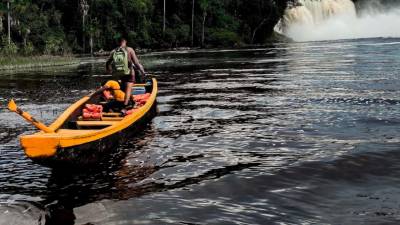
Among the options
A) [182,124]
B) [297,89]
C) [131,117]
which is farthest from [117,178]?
[297,89]

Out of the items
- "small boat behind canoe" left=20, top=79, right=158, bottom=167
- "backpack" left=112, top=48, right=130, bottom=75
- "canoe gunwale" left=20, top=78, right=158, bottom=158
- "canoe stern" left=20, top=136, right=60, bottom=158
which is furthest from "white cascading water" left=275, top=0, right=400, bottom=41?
"canoe stern" left=20, top=136, right=60, bottom=158

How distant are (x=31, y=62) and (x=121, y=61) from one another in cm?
3101

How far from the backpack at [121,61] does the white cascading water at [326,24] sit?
83.1 meters

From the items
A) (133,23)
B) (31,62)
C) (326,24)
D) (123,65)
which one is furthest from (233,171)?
(326,24)

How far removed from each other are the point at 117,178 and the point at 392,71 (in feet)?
69.8

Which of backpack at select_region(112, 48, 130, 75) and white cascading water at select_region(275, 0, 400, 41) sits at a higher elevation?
white cascading water at select_region(275, 0, 400, 41)

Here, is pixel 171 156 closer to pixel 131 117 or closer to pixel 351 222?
pixel 131 117

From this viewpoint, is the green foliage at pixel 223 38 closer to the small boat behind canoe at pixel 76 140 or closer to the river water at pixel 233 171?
the river water at pixel 233 171

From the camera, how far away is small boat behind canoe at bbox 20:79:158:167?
751 centimetres

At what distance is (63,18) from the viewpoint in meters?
65.3

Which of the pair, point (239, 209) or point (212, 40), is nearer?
point (239, 209)

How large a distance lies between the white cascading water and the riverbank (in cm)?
5805

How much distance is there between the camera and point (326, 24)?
9600 centimetres

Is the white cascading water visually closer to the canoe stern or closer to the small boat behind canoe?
the small boat behind canoe
